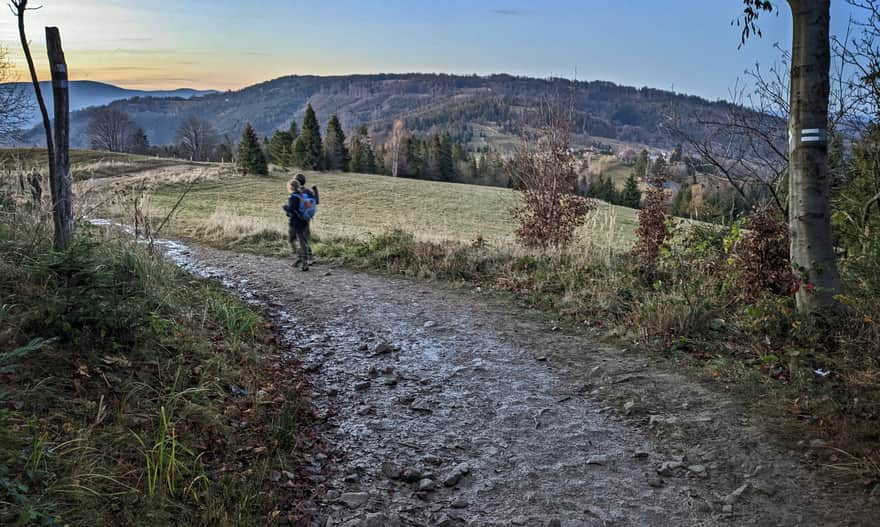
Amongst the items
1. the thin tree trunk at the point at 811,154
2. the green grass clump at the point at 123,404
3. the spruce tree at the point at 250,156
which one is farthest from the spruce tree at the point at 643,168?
the spruce tree at the point at 250,156

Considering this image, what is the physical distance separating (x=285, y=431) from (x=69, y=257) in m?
2.47

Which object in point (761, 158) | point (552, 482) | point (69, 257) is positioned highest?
point (761, 158)

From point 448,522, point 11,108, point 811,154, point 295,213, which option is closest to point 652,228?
point 811,154

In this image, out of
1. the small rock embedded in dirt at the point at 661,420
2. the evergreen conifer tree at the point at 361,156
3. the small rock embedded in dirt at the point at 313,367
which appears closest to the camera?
the small rock embedded in dirt at the point at 661,420

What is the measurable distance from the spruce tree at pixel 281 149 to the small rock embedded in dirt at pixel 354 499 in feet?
196

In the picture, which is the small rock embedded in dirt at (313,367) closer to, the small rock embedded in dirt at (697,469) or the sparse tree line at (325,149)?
the small rock embedded in dirt at (697,469)

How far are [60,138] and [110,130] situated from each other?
8429 centimetres

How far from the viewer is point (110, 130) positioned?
7444 cm

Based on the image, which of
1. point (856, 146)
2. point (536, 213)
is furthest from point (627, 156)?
point (856, 146)

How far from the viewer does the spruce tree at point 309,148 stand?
2271 inches

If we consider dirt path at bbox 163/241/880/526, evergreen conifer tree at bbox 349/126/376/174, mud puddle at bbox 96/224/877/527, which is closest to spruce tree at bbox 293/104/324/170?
evergreen conifer tree at bbox 349/126/376/174

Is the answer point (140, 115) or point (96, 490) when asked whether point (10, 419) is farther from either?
point (140, 115)

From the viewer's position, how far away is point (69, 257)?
439 centimetres

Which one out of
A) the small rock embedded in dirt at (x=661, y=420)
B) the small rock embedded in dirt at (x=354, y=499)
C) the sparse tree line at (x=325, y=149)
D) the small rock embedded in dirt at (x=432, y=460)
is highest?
the sparse tree line at (x=325, y=149)
